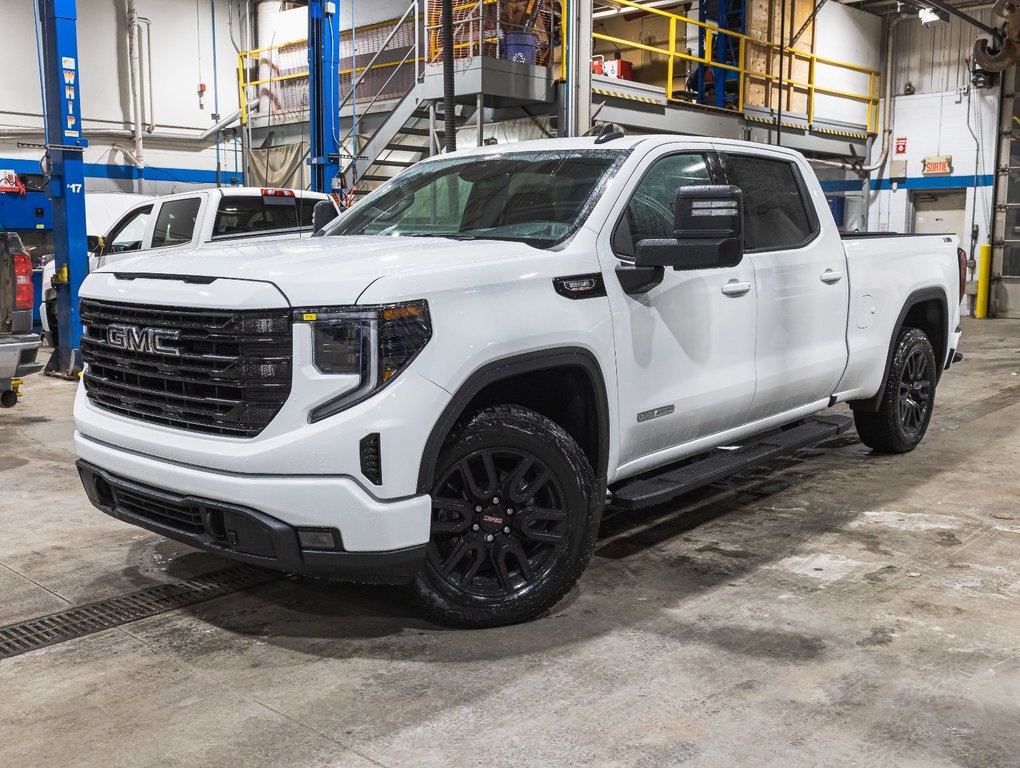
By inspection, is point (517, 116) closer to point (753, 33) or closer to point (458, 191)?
point (753, 33)

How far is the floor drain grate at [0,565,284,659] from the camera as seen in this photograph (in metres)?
3.44

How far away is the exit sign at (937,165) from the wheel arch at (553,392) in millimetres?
17923

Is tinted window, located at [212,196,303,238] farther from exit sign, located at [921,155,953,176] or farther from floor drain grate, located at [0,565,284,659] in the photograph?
exit sign, located at [921,155,953,176]

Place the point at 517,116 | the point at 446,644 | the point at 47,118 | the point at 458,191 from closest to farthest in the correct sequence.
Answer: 1. the point at 446,644
2. the point at 458,191
3. the point at 47,118
4. the point at 517,116

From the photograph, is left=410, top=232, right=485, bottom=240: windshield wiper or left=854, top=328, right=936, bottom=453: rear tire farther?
left=854, top=328, right=936, bottom=453: rear tire

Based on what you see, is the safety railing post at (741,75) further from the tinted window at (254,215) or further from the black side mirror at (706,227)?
the black side mirror at (706,227)

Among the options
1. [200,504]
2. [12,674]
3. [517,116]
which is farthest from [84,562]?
[517,116]

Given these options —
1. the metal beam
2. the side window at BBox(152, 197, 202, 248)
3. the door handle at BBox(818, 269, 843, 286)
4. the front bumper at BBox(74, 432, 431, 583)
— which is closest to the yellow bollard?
the metal beam

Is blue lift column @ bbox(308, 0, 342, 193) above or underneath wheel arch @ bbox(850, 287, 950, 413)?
above

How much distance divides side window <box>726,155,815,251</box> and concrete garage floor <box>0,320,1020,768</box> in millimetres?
1387

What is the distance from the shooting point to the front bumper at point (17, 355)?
6719 millimetres

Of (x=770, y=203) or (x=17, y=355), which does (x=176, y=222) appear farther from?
(x=770, y=203)

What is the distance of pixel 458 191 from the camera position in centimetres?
428

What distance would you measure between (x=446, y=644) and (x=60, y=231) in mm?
8909
